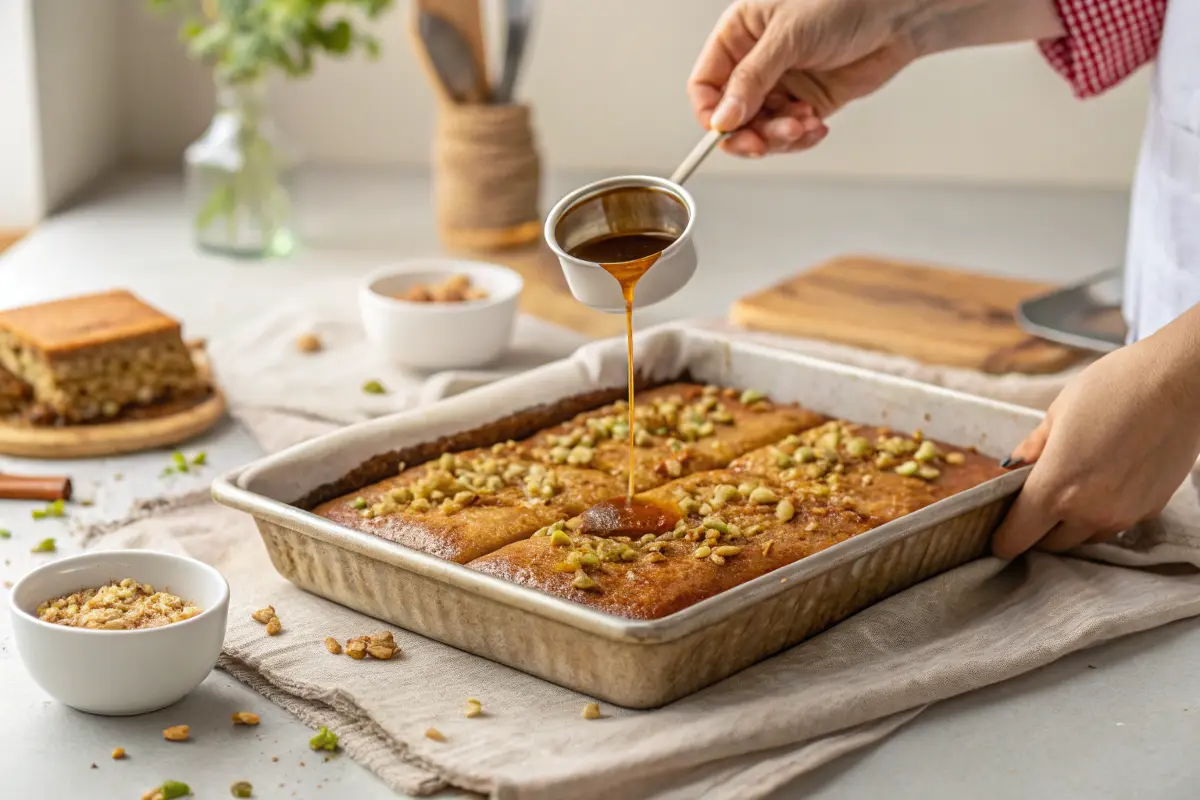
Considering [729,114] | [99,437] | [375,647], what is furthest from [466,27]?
[375,647]

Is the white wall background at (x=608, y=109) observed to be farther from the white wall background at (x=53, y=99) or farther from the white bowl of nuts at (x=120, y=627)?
the white bowl of nuts at (x=120, y=627)

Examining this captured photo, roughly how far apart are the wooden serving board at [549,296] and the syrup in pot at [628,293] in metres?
0.78

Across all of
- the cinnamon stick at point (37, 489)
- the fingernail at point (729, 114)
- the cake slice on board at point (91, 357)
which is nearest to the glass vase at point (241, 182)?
the cake slice on board at point (91, 357)

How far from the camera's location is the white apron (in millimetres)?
2164

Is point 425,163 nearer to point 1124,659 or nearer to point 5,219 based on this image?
point 5,219

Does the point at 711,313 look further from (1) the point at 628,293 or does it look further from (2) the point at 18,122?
(2) the point at 18,122

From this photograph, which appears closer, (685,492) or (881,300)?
(685,492)

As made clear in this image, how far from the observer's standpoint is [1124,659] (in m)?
1.70

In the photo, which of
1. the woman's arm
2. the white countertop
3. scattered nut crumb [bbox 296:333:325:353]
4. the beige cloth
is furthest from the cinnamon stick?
the woman's arm

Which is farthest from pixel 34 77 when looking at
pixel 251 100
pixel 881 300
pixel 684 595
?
pixel 684 595

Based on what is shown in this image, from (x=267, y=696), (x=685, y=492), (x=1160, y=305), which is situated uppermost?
(x=1160, y=305)

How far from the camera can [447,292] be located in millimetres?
2650

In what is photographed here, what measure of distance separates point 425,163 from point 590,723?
9.56 ft

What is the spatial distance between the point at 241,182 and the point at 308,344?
633 mm
